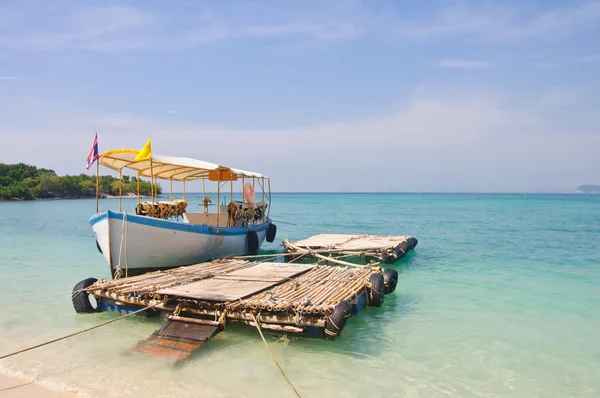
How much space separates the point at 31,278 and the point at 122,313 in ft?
22.0

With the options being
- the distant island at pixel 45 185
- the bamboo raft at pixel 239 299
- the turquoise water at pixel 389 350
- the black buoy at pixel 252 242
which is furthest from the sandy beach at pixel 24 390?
the distant island at pixel 45 185

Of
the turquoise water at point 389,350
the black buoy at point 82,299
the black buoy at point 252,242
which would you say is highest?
the black buoy at point 252,242

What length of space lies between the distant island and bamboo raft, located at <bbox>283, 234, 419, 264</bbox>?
2456 inches

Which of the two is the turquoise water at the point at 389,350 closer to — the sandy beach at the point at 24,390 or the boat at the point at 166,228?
the sandy beach at the point at 24,390

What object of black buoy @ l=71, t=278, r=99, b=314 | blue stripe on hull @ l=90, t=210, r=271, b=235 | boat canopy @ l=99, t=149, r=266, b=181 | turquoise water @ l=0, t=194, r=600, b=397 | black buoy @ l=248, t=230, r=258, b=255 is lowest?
turquoise water @ l=0, t=194, r=600, b=397

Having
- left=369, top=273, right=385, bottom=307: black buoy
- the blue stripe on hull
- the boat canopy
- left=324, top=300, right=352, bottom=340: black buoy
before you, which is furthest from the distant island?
left=324, top=300, right=352, bottom=340: black buoy

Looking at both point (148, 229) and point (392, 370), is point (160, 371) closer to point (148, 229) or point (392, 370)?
point (392, 370)

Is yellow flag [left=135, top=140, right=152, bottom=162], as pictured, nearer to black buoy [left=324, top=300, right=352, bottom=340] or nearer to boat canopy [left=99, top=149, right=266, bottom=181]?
boat canopy [left=99, top=149, right=266, bottom=181]

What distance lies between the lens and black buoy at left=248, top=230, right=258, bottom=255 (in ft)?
49.8

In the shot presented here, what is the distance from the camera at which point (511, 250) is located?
63.1ft

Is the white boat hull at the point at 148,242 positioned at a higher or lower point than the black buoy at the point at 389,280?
higher

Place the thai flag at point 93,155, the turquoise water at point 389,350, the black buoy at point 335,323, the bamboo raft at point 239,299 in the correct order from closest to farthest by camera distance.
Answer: the turquoise water at point 389,350
the black buoy at point 335,323
the bamboo raft at point 239,299
the thai flag at point 93,155

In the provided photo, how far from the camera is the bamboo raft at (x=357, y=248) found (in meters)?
14.9

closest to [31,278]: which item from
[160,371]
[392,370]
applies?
[160,371]
